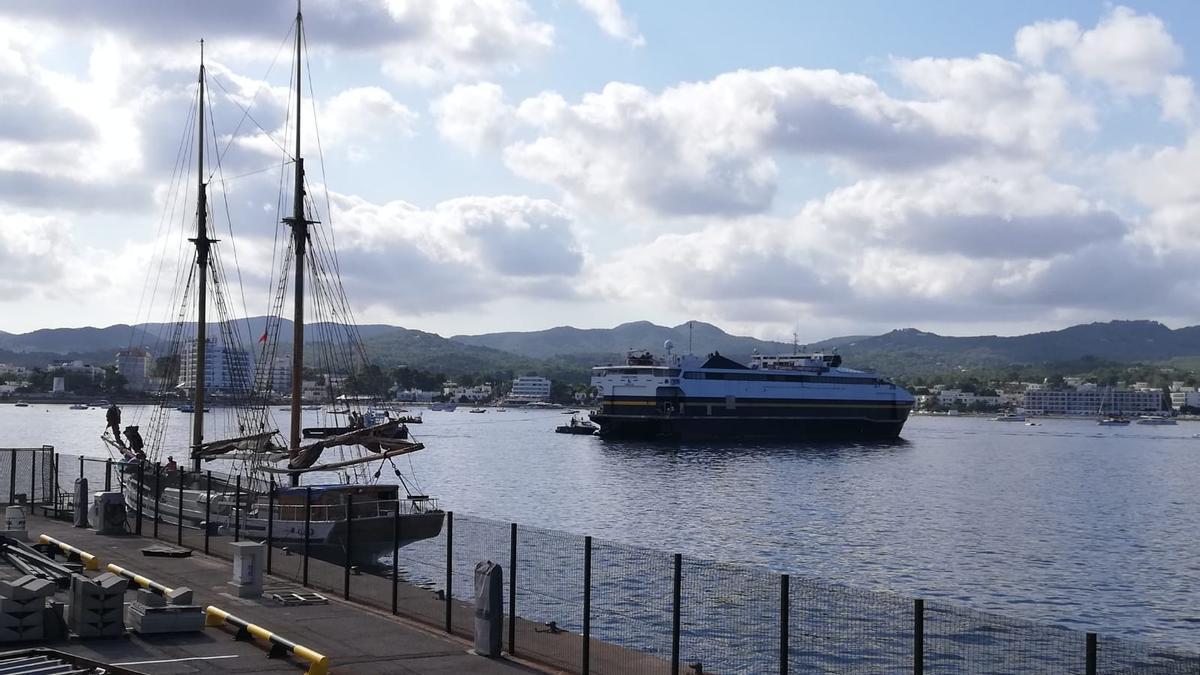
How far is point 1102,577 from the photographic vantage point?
142ft

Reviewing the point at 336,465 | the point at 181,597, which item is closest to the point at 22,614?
the point at 181,597

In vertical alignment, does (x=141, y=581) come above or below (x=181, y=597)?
below

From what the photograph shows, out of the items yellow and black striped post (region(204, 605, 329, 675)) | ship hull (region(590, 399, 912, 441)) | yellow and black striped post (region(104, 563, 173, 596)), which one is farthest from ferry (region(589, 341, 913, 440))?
yellow and black striped post (region(204, 605, 329, 675))

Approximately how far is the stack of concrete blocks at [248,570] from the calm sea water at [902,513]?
74.3 ft

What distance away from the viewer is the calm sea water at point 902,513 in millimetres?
39906

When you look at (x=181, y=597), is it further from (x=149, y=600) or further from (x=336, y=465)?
(x=336, y=465)

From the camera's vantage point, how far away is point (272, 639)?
17344 mm

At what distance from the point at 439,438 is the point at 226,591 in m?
145

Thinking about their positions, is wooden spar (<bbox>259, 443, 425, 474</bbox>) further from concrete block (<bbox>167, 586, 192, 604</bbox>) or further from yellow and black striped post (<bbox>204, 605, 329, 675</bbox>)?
concrete block (<bbox>167, 586, 192, 604</bbox>)

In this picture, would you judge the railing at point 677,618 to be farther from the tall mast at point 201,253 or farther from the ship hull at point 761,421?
the ship hull at point 761,421

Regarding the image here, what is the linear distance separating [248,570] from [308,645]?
436 cm

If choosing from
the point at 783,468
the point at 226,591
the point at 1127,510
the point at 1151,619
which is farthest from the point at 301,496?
the point at 783,468

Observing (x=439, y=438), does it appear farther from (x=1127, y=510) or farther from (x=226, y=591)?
(x=226, y=591)

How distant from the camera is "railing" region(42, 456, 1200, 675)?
15055 mm
